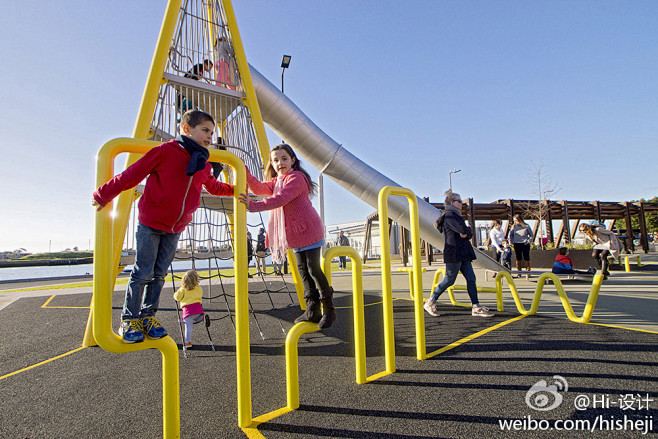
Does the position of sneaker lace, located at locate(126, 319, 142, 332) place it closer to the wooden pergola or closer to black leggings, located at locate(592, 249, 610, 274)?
black leggings, located at locate(592, 249, 610, 274)

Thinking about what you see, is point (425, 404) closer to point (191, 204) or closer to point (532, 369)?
point (532, 369)

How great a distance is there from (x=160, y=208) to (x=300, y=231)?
105 cm

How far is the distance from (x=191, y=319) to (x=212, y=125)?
2.51 metres

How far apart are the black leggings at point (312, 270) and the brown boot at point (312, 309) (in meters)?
0.04

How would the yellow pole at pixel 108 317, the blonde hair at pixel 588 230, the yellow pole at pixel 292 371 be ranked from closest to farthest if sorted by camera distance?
the yellow pole at pixel 108 317 < the yellow pole at pixel 292 371 < the blonde hair at pixel 588 230

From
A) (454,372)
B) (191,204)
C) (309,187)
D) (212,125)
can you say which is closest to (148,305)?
(191,204)

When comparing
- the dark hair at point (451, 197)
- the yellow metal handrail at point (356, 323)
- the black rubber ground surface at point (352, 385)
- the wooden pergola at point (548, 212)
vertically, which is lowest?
the black rubber ground surface at point (352, 385)

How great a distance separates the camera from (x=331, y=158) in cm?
906

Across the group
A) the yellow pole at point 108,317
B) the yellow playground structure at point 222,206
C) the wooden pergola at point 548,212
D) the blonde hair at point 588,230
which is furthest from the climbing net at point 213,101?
the wooden pergola at point 548,212

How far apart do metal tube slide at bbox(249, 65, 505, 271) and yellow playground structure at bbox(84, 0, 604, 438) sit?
3.03 meters

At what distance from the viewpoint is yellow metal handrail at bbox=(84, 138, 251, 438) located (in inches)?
67.0

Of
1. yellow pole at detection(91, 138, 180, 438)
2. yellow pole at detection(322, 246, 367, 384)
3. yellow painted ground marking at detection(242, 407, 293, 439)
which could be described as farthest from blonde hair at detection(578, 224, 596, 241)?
yellow pole at detection(91, 138, 180, 438)

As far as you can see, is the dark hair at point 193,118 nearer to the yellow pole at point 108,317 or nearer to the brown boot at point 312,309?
the yellow pole at point 108,317

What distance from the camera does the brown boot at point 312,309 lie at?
266cm
